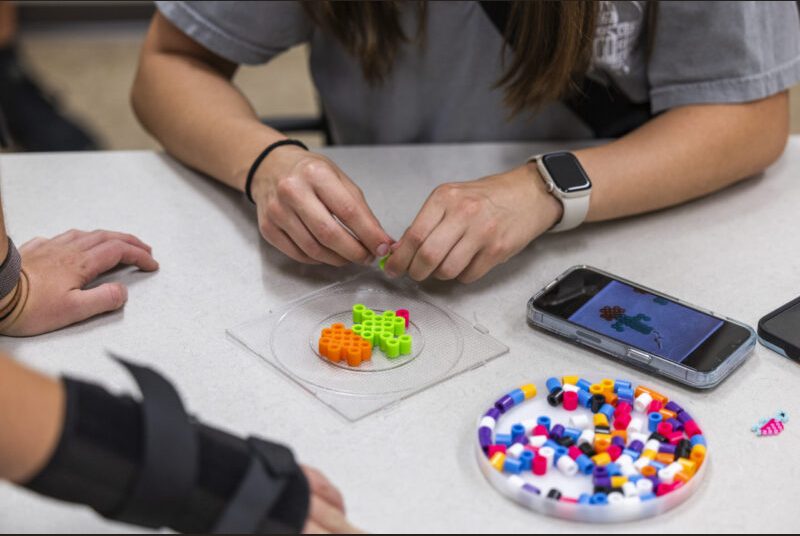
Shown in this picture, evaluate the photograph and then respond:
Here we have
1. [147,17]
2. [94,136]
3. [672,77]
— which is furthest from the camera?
[147,17]

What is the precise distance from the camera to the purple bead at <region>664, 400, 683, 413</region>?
0.73 m

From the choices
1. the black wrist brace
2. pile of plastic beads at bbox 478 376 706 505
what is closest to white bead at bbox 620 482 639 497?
pile of plastic beads at bbox 478 376 706 505

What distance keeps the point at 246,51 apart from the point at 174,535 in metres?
0.67

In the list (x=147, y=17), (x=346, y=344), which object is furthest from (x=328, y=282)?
(x=147, y=17)

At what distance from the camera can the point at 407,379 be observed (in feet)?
2.54

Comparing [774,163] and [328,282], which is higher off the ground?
[774,163]

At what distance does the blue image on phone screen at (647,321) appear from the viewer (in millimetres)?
792

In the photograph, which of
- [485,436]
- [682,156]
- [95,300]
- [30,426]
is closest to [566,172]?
[682,156]

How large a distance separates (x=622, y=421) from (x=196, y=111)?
2.04 ft

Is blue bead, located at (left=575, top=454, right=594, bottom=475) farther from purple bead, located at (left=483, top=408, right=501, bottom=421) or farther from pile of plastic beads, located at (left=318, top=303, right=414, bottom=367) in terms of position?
pile of plastic beads, located at (left=318, top=303, right=414, bottom=367)

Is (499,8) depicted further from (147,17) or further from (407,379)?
(147,17)

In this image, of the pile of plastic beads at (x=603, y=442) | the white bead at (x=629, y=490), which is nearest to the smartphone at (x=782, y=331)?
the pile of plastic beads at (x=603, y=442)

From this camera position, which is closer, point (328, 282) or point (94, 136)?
point (328, 282)

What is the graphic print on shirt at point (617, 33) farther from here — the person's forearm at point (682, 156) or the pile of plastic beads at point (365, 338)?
the pile of plastic beads at point (365, 338)
